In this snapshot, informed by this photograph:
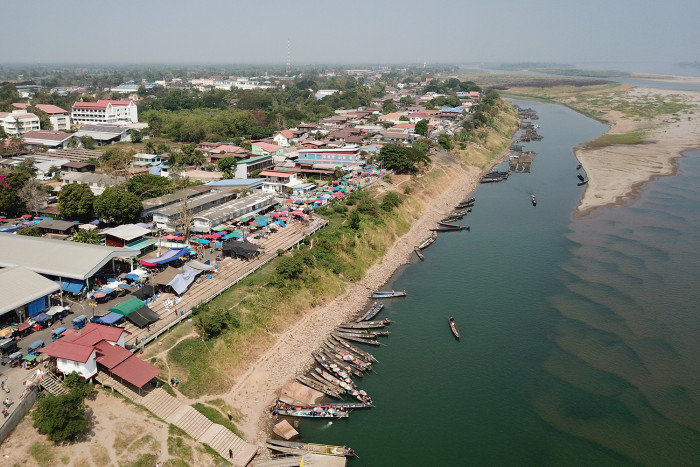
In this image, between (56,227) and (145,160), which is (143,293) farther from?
(145,160)

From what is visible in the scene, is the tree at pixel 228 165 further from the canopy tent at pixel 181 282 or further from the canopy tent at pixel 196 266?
the canopy tent at pixel 181 282

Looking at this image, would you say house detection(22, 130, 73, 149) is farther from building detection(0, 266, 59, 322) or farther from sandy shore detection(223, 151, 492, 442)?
sandy shore detection(223, 151, 492, 442)

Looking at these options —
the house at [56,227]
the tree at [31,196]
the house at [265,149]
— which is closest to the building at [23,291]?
the house at [56,227]

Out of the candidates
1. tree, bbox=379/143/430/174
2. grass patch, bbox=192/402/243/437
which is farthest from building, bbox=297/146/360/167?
grass patch, bbox=192/402/243/437

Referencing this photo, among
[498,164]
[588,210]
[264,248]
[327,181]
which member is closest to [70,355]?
[264,248]

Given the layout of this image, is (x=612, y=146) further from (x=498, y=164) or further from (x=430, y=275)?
(x=430, y=275)

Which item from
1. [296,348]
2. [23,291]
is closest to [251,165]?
[296,348]
